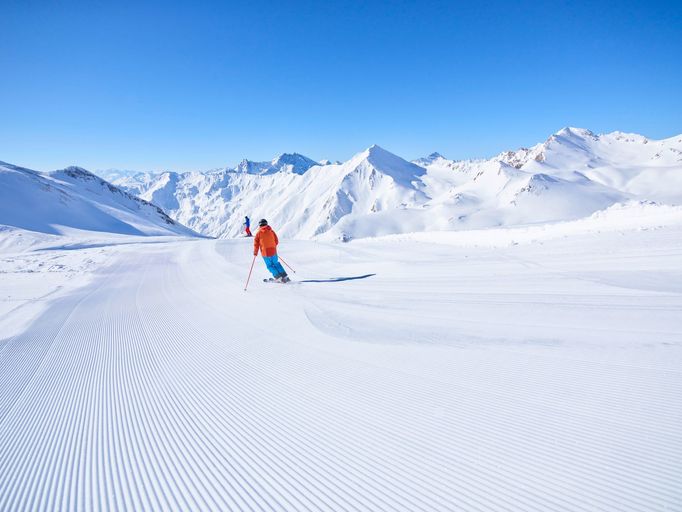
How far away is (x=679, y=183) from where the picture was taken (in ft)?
469

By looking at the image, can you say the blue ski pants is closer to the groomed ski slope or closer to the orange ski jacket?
the orange ski jacket

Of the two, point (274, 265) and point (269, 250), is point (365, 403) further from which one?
point (269, 250)

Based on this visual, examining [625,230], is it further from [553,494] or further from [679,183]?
[679,183]

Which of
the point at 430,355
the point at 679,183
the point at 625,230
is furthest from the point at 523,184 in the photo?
the point at 430,355

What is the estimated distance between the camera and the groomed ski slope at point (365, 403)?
2.03m

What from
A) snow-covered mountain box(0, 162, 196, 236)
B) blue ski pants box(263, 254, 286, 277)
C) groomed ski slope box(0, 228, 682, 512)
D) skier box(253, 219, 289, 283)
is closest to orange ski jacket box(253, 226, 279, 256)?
skier box(253, 219, 289, 283)

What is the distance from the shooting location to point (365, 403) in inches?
112

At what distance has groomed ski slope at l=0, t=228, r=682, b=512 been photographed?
2.03m

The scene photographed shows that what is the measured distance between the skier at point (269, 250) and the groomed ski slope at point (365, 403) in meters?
2.36

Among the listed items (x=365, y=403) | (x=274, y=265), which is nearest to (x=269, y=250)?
(x=274, y=265)

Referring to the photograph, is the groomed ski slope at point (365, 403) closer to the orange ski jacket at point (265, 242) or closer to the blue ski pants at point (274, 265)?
the blue ski pants at point (274, 265)

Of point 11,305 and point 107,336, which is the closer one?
point 107,336

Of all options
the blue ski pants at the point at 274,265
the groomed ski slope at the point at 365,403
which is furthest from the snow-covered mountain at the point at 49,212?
the groomed ski slope at the point at 365,403

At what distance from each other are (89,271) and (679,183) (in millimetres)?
204122
